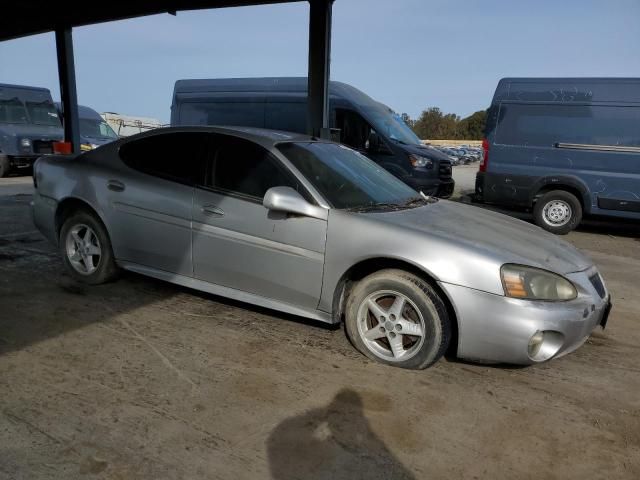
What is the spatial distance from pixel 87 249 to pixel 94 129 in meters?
13.3

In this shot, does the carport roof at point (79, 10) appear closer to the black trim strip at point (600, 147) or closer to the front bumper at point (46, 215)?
the front bumper at point (46, 215)

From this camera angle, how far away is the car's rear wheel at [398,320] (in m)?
2.94

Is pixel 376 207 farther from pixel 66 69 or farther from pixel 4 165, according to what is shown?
pixel 4 165

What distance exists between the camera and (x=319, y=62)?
7035mm

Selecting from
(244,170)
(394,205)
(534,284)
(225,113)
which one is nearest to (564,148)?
(394,205)

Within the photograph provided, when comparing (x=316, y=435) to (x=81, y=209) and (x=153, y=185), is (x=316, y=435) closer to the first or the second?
(x=153, y=185)

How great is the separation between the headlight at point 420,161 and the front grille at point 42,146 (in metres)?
10.5

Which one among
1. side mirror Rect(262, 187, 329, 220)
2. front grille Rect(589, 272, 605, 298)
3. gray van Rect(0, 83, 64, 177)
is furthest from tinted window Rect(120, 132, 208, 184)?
gray van Rect(0, 83, 64, 177)

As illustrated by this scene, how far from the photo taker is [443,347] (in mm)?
2967

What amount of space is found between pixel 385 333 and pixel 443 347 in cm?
37

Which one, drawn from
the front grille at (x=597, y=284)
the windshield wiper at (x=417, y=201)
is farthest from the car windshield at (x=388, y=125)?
the front grille at (x=597, y=284)

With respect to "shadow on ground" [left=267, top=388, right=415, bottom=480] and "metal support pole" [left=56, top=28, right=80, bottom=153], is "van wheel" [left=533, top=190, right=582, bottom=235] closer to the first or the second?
"shadow on ground" [left=267, top=388, right=415, bottom=480]

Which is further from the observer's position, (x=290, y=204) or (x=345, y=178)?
(x=345, y=178)

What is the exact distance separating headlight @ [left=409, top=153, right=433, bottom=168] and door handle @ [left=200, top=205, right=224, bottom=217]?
21.5 feet
